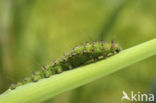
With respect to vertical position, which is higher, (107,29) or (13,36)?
(13,36)

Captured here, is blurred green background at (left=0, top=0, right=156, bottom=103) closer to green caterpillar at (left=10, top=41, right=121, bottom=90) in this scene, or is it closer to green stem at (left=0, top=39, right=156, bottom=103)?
green caterpillar at (left=10, top=41, right=121, bottom=90)

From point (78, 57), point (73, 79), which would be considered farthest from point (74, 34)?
point (73, 79)

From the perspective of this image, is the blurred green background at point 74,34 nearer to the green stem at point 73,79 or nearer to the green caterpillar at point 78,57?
the green caterpillar at point 78,57

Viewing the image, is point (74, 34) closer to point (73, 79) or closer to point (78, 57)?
point (78, 57)

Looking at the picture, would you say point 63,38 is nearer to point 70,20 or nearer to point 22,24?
point 70,20

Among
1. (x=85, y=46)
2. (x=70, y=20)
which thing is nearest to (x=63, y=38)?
(x=70, y=20)

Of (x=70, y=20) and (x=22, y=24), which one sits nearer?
(x=22, y=24)

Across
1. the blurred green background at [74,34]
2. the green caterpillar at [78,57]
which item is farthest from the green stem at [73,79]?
the blurred green background at [74,34]
